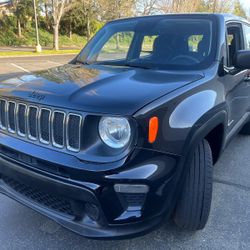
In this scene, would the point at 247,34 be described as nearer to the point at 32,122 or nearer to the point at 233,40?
the point at 233,40

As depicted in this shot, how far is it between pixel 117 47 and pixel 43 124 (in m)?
1.76

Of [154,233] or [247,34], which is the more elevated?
[247,34]

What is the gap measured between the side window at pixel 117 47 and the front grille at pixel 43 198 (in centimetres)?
162

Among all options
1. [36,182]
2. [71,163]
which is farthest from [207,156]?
[36,182]

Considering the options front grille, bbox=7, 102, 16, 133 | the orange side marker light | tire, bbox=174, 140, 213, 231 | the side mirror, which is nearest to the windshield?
the side mirror

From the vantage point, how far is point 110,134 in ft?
6.63

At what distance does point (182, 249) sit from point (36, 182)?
118cm

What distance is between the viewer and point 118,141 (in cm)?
201

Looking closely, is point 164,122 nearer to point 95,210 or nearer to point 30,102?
point 95,210

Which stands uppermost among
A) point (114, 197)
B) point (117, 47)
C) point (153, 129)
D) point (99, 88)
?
point (117, 47)

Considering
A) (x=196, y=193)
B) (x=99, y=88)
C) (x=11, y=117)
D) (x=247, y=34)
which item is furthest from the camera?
(x=247, y=34)

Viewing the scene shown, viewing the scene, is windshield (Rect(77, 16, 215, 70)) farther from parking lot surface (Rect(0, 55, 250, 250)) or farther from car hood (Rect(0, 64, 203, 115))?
parking lot surface (Rect(0, 55, 250, 250))

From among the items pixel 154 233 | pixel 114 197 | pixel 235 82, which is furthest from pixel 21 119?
pixel 235 82

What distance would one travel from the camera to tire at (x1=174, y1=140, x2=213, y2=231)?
2352 millimetres
